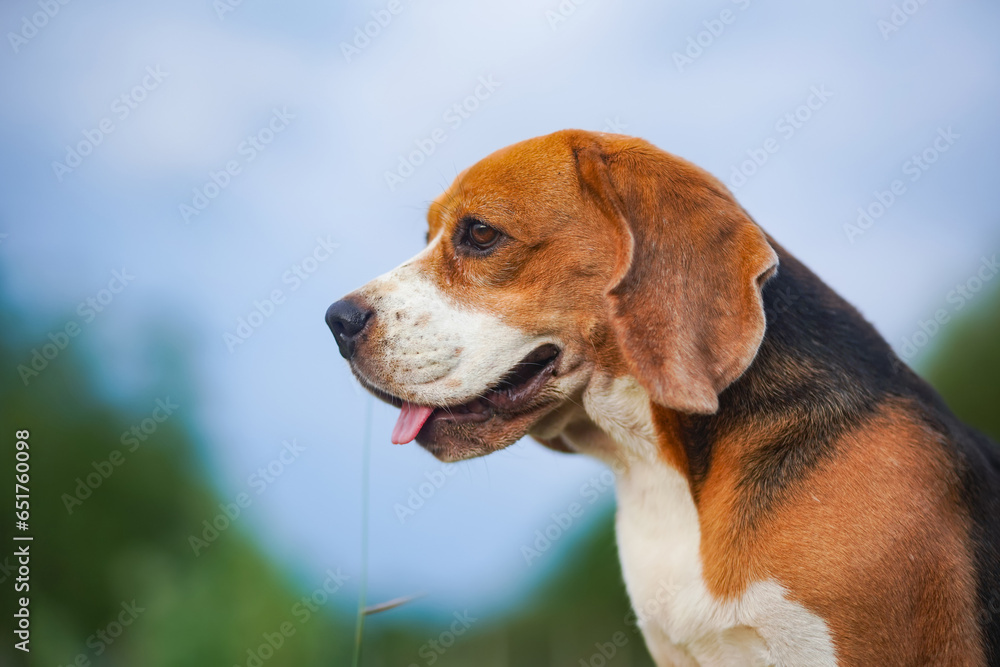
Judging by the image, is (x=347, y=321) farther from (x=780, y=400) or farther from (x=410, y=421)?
(x=780, y=400)

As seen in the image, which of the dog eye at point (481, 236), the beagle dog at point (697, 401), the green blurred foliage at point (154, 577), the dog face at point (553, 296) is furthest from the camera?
the green blurred foliage at point (154, 577)

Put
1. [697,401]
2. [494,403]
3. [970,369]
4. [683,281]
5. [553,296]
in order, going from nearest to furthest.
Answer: [697,401] < [683,281] < [553,296] < [494,403] < [970,369]

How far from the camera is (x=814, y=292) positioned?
2850 mm

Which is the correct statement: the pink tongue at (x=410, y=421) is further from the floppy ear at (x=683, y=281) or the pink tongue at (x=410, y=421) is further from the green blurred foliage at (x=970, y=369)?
the green blurred foliage at (x=970, y=369)

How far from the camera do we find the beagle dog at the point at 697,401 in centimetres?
233

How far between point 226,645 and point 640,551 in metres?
2.45

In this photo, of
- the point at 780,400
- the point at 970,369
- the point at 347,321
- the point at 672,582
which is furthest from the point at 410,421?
the point at 970,369

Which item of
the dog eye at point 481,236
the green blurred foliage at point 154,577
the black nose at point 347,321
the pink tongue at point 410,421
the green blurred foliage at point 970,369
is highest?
the green blurred foliage at point 970,369

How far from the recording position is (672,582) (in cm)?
262

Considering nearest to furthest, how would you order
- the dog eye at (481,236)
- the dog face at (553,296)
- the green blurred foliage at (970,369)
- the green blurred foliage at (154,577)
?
the dog face at (553,296), the dog eye at (481,236), the green blurred foliage at (154,577), the green blurred foliage at (970,369)

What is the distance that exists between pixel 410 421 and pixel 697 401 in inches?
43.1

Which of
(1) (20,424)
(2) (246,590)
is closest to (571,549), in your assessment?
(2) (246,590)

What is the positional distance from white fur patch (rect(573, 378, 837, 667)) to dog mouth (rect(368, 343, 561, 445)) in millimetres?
195

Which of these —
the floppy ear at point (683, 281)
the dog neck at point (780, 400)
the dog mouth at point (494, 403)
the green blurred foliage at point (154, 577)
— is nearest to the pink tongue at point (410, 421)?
the dog mouth at point (494, 403)
